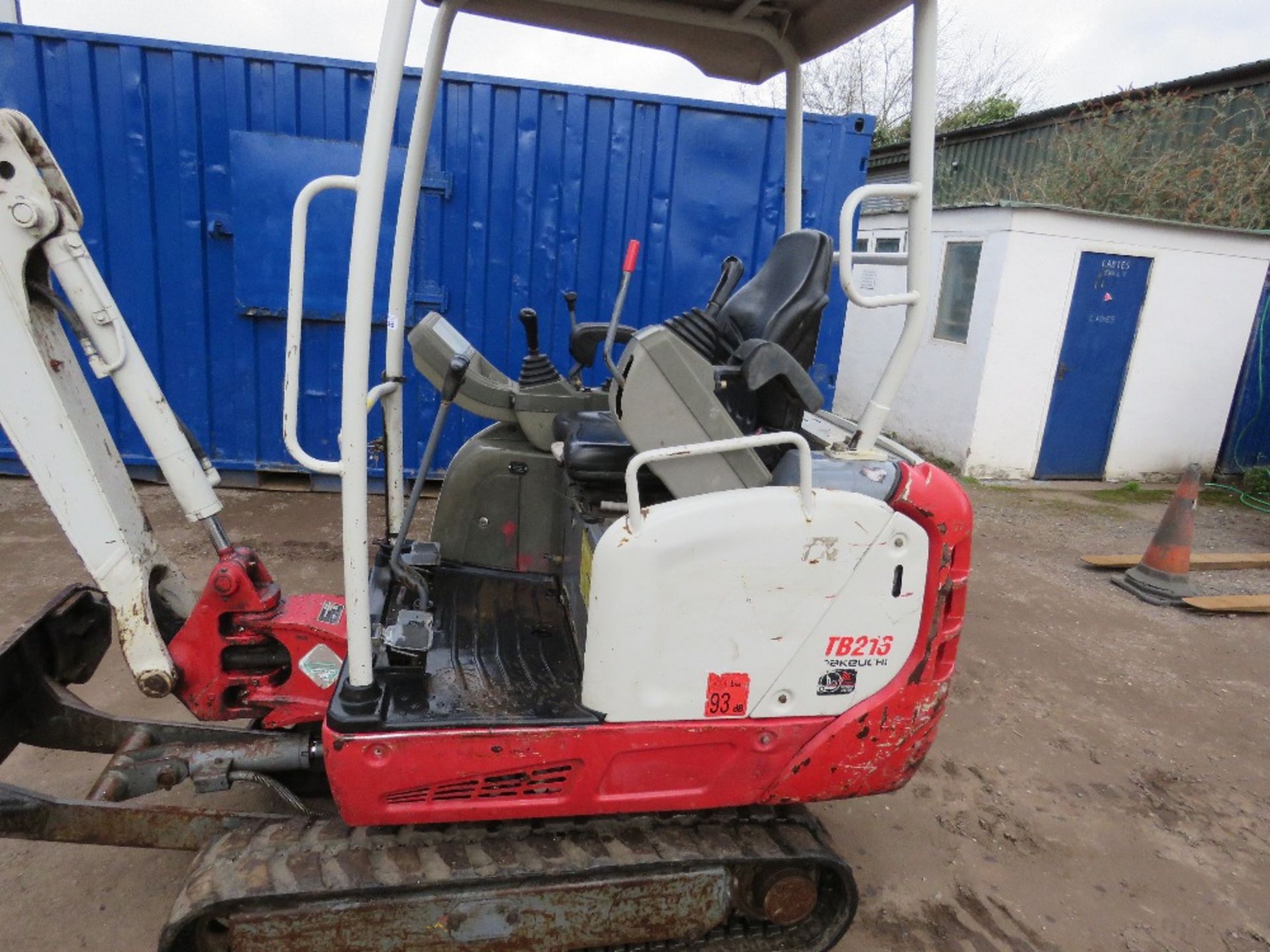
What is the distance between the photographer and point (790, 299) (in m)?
2.51

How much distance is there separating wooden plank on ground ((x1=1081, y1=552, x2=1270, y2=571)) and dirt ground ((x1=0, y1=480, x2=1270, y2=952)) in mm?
270

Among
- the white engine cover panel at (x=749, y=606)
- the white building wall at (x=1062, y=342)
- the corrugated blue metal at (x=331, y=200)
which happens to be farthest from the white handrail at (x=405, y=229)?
the white building wall at (x=1062, y=342)

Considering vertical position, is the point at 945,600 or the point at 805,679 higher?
the point at 945,600

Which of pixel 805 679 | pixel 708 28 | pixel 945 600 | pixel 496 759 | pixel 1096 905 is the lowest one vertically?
pixel 1096 905

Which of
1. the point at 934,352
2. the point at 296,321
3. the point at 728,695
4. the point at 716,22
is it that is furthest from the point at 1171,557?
the point at 296,321

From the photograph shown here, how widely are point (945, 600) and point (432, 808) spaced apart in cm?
147

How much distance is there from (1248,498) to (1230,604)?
3.92 metres

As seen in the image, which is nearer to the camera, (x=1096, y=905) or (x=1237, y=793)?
(x=1096, y=905)

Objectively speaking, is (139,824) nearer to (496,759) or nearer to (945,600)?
(496,759)

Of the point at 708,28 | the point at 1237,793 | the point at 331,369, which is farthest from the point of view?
the point at 331,369

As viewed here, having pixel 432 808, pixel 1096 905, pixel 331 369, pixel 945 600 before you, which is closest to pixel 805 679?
pixel 945 600

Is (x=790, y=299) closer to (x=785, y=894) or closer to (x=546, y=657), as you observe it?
(x=546, y=657)

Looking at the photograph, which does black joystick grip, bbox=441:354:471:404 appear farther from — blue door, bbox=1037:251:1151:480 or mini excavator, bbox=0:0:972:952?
blue door, bbox=1037:251:1151:480

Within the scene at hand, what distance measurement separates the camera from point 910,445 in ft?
30.0
